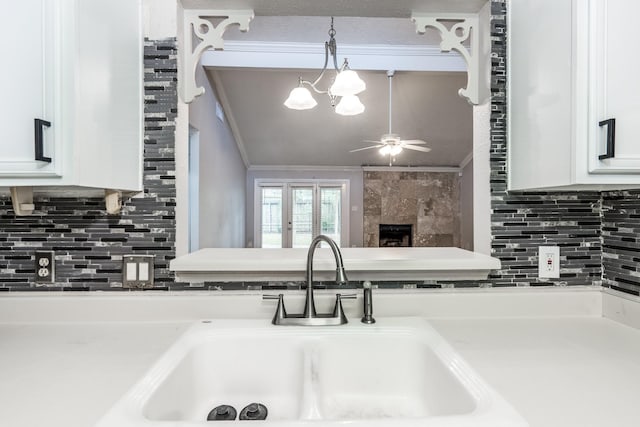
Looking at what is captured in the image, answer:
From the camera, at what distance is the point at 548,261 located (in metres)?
1.26

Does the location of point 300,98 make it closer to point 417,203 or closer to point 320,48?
point 320,48

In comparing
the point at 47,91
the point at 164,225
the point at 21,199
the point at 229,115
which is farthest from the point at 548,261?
the point at 229,115

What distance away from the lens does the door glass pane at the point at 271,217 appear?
7.76 m

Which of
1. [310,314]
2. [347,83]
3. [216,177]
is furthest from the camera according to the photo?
[216,177]

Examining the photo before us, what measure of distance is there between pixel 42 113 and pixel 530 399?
3.99 feet

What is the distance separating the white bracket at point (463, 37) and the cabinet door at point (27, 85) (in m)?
1.07

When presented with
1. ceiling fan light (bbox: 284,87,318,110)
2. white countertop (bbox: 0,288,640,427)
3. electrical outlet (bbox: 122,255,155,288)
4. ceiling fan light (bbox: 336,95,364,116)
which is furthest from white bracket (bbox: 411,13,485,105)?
ceiling fan light (bbox: 336,95,364,116)

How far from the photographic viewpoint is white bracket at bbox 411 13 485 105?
1.27 metres

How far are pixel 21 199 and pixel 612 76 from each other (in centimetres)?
157

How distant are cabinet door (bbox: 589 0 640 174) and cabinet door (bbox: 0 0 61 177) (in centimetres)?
126

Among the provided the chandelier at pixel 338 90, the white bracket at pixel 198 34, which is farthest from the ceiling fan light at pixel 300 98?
the white bracket at pixel 198 34

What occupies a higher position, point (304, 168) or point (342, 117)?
point (342, 117)

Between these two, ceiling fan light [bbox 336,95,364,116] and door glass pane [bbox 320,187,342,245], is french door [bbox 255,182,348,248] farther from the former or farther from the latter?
ceiling fan light [bbox 336,95,364,116]

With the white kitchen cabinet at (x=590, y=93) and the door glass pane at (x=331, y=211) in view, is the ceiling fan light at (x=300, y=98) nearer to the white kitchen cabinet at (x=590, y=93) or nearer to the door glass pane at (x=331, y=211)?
the white kitchen cabinet at (x=590, y=93)
